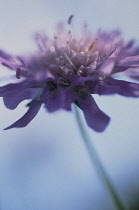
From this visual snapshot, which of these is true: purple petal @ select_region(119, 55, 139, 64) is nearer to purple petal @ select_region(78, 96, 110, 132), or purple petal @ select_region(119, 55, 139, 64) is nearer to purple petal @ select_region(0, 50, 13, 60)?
purple petal @ select_region(78, 96, 110, 132)

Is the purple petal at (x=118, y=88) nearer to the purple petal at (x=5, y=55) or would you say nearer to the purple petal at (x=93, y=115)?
the purple petal at (x=93, y=115)

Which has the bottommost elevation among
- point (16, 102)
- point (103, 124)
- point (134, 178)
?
point (103, 124)

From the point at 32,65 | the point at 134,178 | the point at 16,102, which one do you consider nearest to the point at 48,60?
the point at 32,65

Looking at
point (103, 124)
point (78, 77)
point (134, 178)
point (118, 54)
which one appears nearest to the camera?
point (103, 124)

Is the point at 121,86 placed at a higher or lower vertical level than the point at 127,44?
lower

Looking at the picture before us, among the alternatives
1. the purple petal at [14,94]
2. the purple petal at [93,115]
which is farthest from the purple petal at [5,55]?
the purple petal at [93,115]

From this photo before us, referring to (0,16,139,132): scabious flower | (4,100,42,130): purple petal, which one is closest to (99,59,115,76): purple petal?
(0,16,139,132): scabious flower

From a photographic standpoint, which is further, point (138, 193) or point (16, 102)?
point (138, 193)

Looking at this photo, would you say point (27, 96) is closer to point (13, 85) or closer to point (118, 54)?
point (13, 85)
